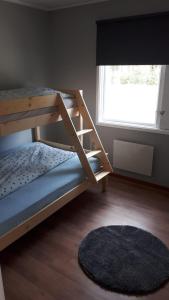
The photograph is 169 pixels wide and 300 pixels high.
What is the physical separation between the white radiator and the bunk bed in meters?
0.46

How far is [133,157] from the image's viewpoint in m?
3.20

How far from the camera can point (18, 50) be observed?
3.20 metres

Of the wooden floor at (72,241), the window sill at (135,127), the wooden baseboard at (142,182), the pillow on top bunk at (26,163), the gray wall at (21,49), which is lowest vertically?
the wooden floor at (72,241)

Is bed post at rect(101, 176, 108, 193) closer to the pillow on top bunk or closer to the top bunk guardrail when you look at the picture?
the pillow on top bunk

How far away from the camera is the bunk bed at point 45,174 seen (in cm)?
197

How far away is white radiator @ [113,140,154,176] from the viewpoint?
3.08 metres

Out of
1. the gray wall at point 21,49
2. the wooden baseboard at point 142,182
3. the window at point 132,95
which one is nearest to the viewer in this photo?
the window at point 132,95

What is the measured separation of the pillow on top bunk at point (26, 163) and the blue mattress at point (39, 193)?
0.07m

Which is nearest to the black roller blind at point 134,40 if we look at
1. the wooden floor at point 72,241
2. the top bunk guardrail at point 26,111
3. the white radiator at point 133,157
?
the top bunk guardrail at point 26,111

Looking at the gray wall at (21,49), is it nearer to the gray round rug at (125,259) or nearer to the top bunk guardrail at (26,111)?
the top bunk guardrail at (26,111)

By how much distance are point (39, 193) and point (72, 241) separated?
54 cm

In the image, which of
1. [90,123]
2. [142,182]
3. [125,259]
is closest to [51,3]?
[90,123]

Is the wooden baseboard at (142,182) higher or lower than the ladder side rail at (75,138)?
lower

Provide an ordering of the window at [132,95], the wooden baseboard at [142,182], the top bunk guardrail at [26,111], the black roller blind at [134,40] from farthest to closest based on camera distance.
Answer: the wooden baseboard at [142,182] → the window at [132,95] → the black roller blind at [134,40] → the top bunk guardrail at [26,111]
